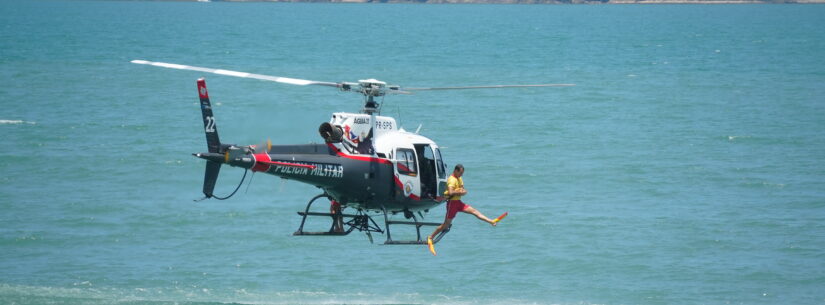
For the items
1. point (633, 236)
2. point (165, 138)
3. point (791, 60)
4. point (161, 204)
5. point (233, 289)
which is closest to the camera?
point (233, 289)

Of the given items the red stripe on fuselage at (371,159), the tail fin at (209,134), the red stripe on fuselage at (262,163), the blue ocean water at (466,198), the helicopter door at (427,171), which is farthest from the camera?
the blue ocean water at (466,198)

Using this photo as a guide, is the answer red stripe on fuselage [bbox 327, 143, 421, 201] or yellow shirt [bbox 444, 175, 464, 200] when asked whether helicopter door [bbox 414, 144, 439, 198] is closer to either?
red stripe on fuselage [bbox 327, 143, 421, 201]

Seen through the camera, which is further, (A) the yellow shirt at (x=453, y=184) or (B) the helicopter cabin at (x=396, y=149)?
(A) the yellow shirt at (x=453, y=184)

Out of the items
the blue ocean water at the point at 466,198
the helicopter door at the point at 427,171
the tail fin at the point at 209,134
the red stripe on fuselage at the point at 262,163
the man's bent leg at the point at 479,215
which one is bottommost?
the blue ocean water at the point at 466,198

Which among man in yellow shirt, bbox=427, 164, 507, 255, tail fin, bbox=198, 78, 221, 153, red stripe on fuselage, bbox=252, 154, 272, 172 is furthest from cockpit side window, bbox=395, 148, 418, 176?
tail fin, bbox=198, 78, 221, 153

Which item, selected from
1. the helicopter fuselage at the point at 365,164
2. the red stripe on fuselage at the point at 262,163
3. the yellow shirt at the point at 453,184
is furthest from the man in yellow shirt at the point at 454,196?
the red stripe on fuselage at the point at 262,163

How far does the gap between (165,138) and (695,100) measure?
5056cm

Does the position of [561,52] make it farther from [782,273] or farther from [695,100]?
[782,273]

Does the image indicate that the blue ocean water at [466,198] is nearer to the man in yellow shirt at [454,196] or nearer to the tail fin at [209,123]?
the tail fin at [209,123]

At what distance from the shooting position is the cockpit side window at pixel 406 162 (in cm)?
2891

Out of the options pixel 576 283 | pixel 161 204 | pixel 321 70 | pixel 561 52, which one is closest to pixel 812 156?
pixel 576 283

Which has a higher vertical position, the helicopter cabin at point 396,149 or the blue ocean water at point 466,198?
the helicopter cabin at point 396,149

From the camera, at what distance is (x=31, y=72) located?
4884 inches

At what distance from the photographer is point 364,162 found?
28422mm
